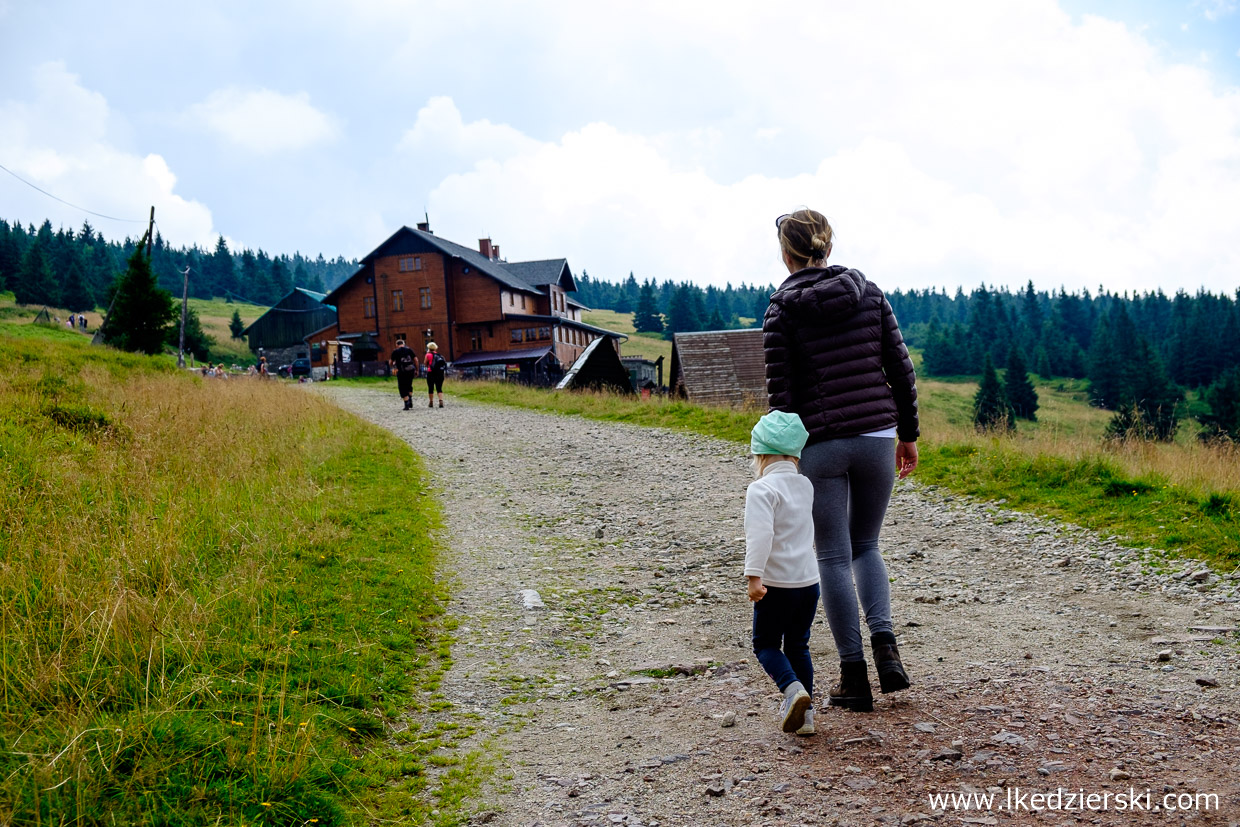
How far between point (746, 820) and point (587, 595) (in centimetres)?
362

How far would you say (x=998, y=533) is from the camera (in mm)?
7953

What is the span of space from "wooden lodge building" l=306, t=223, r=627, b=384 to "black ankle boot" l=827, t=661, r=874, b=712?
5125cm

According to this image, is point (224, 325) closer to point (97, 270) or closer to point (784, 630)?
point (97, 270)

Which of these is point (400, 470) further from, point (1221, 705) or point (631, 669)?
point (1221, 705)

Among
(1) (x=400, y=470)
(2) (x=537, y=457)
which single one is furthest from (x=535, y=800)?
(2) (x=537, y=457)

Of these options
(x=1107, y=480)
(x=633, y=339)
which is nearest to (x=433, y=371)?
(x=1107, y=480)

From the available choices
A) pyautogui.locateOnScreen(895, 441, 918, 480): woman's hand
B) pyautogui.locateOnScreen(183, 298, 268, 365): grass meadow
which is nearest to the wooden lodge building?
pyautogui.locateOnScreen(183, 298, 268, 365): grass meadow

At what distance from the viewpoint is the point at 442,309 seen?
56625 mm

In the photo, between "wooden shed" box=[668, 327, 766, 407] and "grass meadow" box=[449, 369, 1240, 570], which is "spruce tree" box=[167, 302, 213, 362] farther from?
"grass meadow" box=[449, 369, 1240, 570]

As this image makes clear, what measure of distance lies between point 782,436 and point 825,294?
0.76 meters

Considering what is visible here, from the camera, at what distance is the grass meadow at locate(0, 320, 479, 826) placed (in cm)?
302

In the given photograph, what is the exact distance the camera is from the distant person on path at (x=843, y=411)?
381 centimetres

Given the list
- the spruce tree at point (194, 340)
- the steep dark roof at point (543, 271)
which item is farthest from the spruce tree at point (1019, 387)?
the spruce tree at point (194, 340)

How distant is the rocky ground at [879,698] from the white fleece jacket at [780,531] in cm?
78
